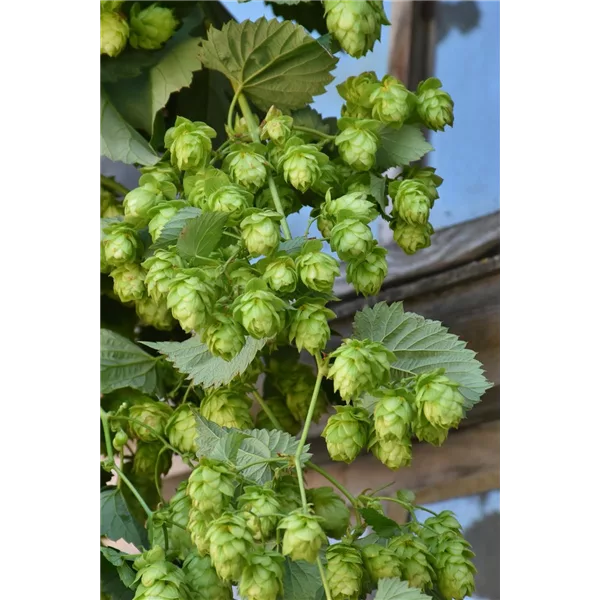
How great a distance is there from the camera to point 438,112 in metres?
0.83

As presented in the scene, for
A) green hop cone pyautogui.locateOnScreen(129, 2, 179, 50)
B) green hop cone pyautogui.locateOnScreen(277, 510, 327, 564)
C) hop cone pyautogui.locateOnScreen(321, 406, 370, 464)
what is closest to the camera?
green hop cone pyautogui.locateOnScreen(277, 510, 327, 564)

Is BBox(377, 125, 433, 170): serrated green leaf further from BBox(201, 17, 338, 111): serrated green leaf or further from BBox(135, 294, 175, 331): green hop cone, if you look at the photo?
BBox(135, 294, 175, 331): green hop cone

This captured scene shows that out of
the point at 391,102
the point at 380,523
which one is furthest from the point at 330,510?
the point at 391,102

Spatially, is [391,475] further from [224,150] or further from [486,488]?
[224,150]

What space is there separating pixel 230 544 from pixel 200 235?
9.4 inches

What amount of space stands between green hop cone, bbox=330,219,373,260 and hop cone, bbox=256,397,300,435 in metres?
0.26

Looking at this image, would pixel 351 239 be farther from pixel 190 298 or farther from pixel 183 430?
pixel 183 430

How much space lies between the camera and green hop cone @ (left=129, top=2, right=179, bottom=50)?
35.9 inches

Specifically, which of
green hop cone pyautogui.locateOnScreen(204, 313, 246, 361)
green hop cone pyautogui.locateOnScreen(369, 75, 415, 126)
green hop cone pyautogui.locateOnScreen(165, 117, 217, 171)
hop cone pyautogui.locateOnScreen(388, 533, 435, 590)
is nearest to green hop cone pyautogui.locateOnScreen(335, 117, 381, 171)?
green hop cone pyautogui.locateOnScreen(369, 75, 415, 126)

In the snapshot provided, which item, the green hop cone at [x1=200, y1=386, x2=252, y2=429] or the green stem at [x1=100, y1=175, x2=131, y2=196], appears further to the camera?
the green stem at [x1=100, y1=175, x2=131, y2=196]
